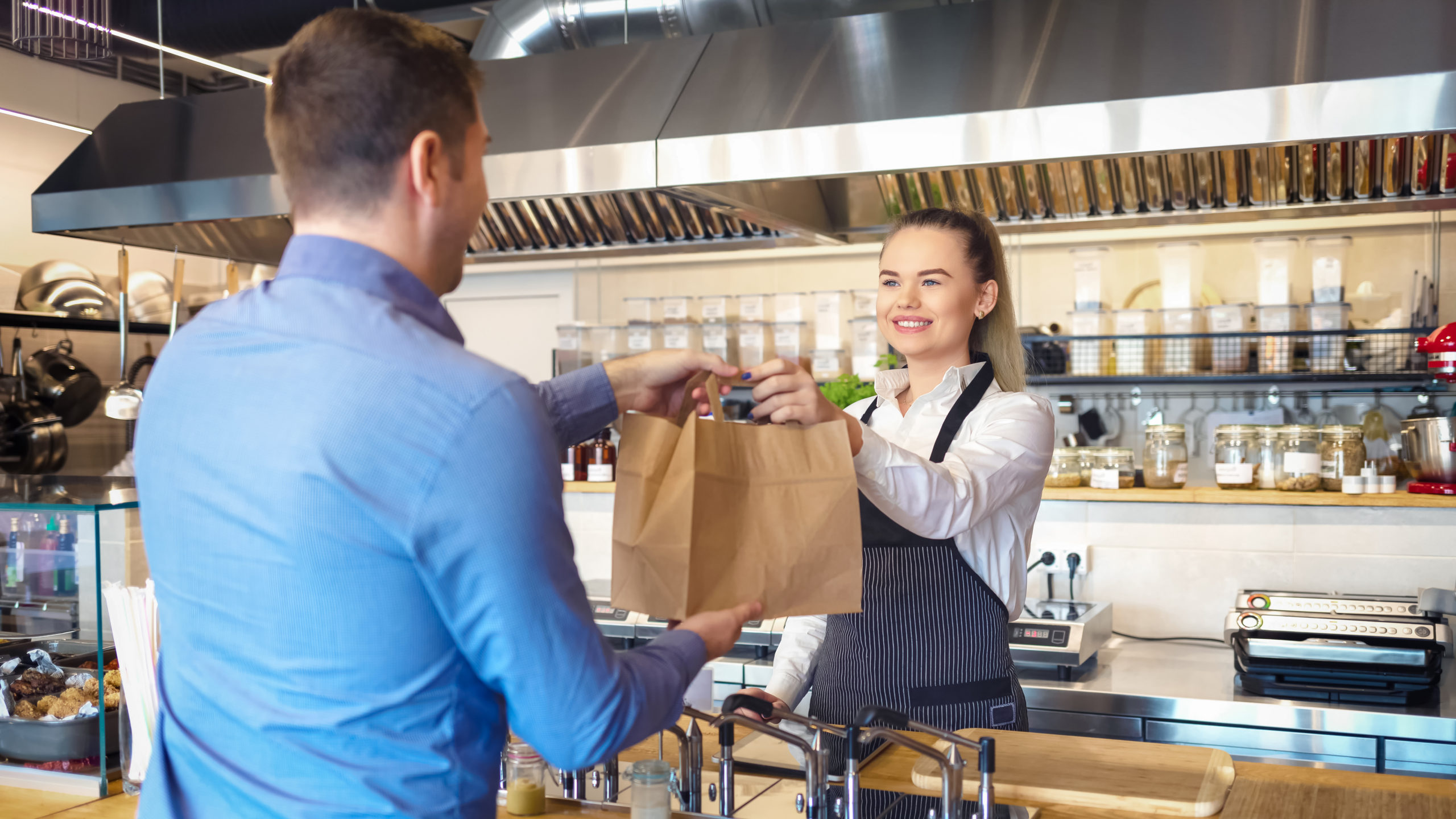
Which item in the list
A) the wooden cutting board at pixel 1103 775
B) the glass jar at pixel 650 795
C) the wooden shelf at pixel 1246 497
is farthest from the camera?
the wooden shelf at pixel 1246 497

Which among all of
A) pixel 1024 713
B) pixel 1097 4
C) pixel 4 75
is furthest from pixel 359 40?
pixel 4 75

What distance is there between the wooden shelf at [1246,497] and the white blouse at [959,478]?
3.98 ft

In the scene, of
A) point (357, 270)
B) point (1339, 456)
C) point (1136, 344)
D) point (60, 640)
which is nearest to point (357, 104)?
point (357, 270)

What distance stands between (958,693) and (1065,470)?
1.73 m

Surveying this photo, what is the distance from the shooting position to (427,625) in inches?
28.9

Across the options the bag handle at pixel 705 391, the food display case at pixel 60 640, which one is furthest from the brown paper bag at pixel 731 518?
the food display case at pixel 60 640

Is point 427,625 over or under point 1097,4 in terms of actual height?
under

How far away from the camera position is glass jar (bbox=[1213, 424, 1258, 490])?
3.07 meters

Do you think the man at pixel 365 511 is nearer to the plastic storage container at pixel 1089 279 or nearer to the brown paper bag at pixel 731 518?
the brown paper bag at pixel 731 518

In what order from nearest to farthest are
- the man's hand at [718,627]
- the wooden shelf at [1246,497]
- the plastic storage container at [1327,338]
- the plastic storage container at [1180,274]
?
1. the man's hand at [718,627]
2. the wooden shelf at [1246,497]
3. the plastic storage container at [1327,338]
4. the plastic storage container at [1180,274]

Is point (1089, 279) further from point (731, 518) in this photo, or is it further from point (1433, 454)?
point (731, 518)

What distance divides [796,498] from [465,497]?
1.67 feet

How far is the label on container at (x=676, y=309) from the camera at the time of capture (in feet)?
15.2

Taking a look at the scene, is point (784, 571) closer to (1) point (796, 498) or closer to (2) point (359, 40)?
(1) point (796, 498)
